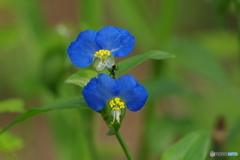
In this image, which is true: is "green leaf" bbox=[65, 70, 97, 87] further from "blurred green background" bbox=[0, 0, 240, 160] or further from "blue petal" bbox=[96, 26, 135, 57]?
"blurred green background" bbox=[0, 0, 240, 160]

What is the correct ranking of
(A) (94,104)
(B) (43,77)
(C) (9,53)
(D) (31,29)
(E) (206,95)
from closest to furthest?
(A) (94,104) → (B) (43,77) → (D) (31,29) → (E) (206,95) → (C) (9,53)

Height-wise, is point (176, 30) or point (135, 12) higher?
point (135, 12)

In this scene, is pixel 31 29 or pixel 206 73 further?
pixel 31 29

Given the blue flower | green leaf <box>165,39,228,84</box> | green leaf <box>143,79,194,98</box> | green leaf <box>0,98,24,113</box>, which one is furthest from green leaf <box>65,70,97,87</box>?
green leaf <box>165,39,228,84</box>

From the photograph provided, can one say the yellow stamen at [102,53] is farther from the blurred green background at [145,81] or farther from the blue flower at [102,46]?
the blurred green background at [145,81]

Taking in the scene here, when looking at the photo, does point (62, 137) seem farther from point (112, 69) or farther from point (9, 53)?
point (9, 53)

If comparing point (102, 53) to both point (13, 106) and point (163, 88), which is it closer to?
point (13, 106)

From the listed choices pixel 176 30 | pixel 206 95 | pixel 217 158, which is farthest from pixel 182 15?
pixel 217 158

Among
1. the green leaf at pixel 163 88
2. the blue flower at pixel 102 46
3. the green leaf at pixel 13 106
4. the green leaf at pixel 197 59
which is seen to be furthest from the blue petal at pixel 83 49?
the green leaf at pixel 197 59
